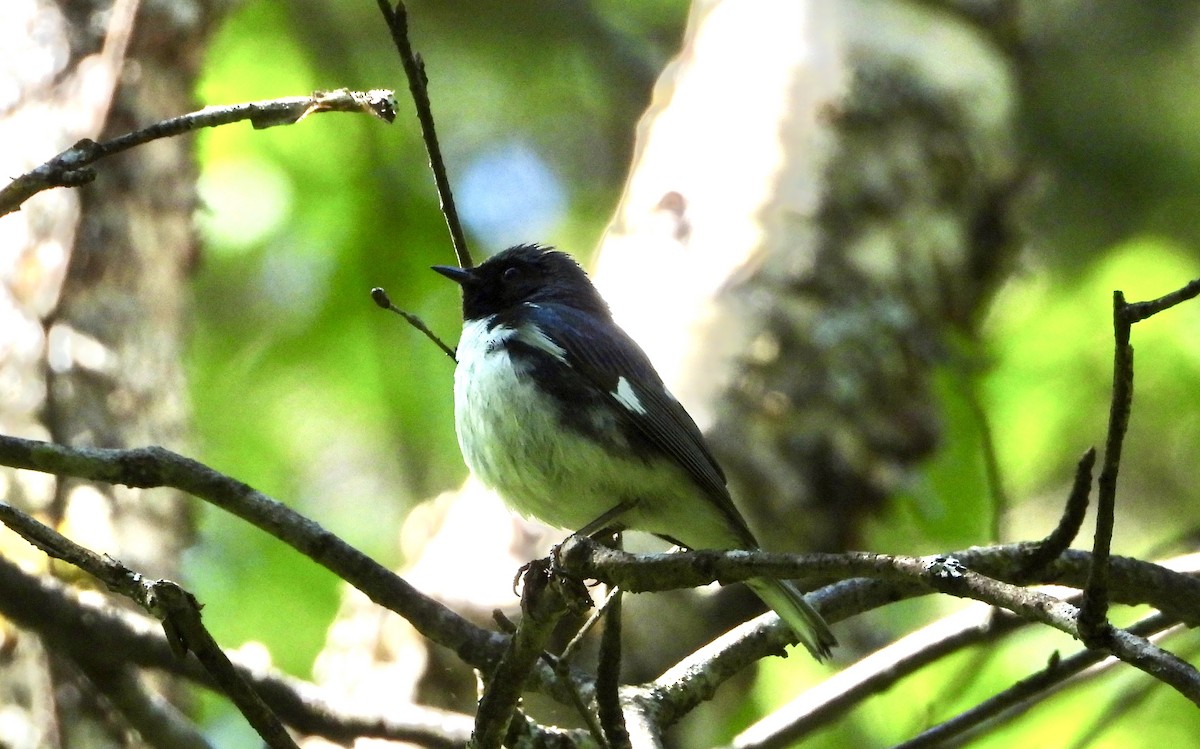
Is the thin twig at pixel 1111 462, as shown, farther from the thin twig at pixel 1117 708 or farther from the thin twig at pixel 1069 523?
the thin twig at pixel 1117 708

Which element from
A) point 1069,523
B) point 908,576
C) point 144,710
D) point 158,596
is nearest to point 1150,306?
point 908,576

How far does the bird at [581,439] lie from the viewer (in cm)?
349

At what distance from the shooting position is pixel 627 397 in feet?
12.1

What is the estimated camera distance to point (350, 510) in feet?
22.5

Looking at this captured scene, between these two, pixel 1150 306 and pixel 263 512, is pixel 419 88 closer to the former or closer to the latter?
pixel 263 512

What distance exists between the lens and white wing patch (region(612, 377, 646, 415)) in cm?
362

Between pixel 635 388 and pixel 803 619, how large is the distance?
3.11 feet

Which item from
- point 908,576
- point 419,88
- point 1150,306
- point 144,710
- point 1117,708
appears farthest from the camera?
point 1117,708

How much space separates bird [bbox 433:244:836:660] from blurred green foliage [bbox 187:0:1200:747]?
3.19ft

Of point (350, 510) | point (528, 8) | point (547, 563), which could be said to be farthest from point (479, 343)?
point (528, 8)

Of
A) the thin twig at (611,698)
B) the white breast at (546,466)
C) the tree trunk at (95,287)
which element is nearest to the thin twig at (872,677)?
the white breast at (546,466)

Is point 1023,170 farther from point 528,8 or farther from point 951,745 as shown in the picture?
point 951,745

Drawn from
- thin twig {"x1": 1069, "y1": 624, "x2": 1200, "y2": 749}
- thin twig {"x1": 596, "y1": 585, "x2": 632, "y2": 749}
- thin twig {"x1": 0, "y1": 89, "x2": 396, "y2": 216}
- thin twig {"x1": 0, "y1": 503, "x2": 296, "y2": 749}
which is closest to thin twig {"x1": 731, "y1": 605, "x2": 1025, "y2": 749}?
thin twig {"x1": 1069, "y1": 624, "x2": 1200, "y2": 749}

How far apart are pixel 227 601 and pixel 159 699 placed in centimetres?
247
